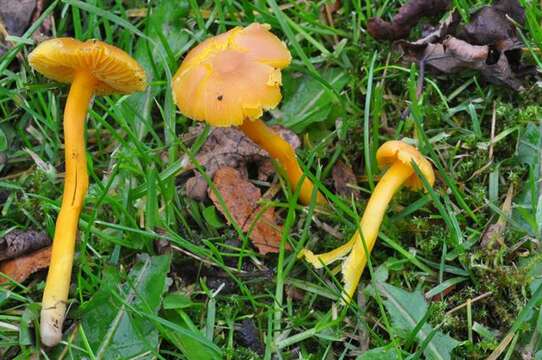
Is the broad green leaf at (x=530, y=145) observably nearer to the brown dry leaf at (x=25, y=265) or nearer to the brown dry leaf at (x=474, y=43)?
the brown dry leaf at (x=474, y=43)

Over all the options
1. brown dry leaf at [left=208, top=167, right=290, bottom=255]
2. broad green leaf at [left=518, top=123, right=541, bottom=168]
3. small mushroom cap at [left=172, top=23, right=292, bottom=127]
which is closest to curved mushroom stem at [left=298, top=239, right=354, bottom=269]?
brown dry leaf at [left=208, top=167, right=290, bottom=255]

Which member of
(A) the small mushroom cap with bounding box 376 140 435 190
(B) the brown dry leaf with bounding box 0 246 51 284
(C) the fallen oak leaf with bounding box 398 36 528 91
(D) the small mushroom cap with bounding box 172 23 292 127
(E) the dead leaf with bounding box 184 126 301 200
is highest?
(D) the small mushroom cap with bounding box 172 23 292 127

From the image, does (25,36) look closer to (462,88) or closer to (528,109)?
(462,88)

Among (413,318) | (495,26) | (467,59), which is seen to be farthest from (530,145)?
(413,318)

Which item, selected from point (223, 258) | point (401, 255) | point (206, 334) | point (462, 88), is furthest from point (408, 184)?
point (206, 334)

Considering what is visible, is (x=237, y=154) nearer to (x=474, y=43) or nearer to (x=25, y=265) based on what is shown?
(x=25, y=265)

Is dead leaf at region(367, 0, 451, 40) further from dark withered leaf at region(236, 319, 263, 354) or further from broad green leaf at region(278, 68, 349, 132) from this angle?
dark withered leaf at region(236, 319, 263, 354)
